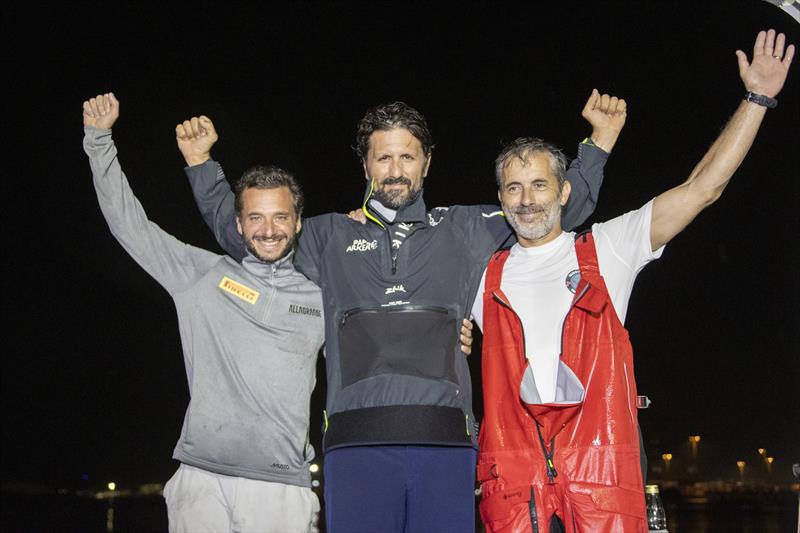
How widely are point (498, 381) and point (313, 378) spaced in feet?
2.99

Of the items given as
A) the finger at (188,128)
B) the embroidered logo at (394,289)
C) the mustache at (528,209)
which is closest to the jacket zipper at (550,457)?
the embroidered logo at (394,289)

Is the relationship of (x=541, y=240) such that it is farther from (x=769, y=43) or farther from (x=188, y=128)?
(x=188, y=128)

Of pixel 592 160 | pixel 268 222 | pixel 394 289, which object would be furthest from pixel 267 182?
pixel 592 160

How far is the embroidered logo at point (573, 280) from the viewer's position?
3045 millimetres

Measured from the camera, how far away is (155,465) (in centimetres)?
2647

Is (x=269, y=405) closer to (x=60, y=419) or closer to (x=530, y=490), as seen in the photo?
(x=530, y=490)

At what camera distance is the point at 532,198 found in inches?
125

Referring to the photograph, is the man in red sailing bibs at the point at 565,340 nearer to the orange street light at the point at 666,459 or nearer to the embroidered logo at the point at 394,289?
the embroidered logo at the point at 394,289

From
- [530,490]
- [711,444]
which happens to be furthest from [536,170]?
[711,444]

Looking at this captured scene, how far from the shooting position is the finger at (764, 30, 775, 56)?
3176 mm

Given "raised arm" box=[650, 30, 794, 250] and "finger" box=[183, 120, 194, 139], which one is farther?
"finger" box=[183, 120, 194, 139]

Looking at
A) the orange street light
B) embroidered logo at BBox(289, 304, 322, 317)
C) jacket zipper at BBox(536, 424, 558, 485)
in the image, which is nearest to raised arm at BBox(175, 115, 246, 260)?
embroidered logo at BBox(289, 304, 322, 317)

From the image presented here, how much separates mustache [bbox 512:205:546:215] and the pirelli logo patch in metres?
1.22

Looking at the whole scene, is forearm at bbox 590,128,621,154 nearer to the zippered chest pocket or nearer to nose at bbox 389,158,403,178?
nose at bbox 389,158,403,178
